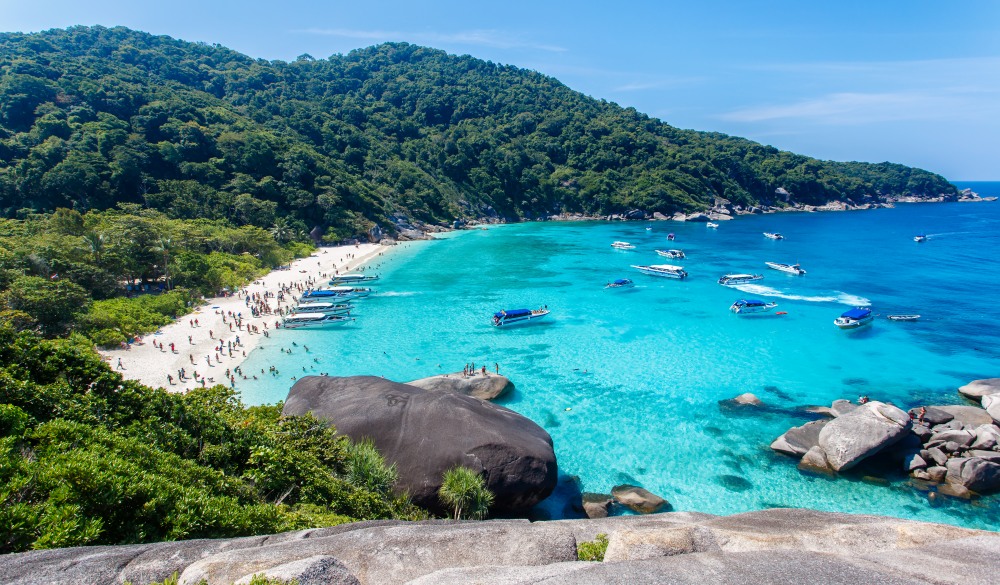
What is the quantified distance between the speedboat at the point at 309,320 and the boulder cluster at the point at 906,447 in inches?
1423

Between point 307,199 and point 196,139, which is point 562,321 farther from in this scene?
point 196,139

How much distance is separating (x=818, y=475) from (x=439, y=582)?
22.1 m

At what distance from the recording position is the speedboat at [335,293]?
48.9 m

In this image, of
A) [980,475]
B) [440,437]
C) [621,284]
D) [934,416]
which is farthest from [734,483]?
[621,284]

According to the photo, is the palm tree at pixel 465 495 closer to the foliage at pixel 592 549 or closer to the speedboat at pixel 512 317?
the foliage at pixel 592 549

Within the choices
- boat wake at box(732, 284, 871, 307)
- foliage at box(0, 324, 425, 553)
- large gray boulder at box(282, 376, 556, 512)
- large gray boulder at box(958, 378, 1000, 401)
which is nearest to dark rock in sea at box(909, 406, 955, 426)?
large gray boulder at box(958, 378, 1000, 401)

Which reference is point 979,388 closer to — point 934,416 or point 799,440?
point 934,416

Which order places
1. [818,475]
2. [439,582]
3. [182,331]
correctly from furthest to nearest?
1. [182,331]
2. [818,475]
3. [439,582]

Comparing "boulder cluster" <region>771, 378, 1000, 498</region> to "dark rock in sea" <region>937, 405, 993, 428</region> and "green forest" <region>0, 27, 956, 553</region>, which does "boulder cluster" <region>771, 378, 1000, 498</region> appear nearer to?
"dark rock in sea" <region>937, 405, 993, 428</region>

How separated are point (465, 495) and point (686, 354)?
2531cm

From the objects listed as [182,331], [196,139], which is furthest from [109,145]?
[182,331]

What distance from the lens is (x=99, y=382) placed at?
1440 cm

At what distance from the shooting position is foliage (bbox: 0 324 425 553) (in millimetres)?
8820

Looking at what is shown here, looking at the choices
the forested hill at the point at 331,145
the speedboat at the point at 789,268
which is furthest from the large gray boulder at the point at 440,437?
the forested hill at the point at 331,145
